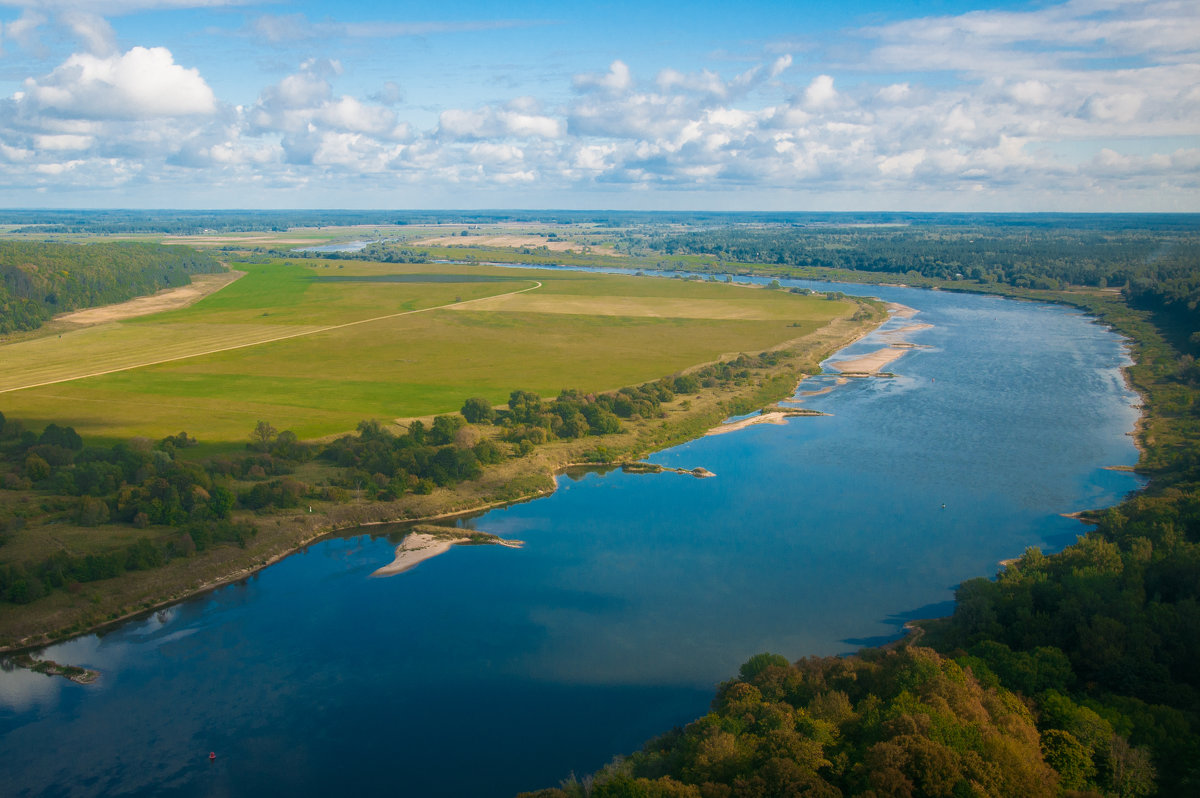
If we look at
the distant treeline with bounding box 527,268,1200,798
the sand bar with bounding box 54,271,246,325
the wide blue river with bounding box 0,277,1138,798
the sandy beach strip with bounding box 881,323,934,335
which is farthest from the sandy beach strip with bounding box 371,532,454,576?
the sand bar with bounding box 54,271,246,325

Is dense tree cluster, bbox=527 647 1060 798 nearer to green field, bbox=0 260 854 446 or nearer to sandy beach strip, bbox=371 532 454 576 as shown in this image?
sandy beach strip, bbox=371 532 454 576

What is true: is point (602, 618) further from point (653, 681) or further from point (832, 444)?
point (832, 444)

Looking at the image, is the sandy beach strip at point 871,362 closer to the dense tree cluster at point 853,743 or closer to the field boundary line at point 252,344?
the dense tree cluster at point 853,743

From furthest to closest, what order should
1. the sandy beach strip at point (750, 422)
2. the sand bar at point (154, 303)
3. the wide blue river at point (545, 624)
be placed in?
1. the sand bar at point (154, 303)
2. the sandy beach strip at point (750, 422)
3. the wide blue river at point (545, 624)

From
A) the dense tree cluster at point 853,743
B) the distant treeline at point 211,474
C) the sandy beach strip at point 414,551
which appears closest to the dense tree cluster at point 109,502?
the distant treeline at point 211,474

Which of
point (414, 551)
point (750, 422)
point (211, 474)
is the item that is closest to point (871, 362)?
point (750, 422)

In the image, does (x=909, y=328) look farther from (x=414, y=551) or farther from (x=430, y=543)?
(x=414, y=551)

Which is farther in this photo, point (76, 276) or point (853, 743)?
point (76, 276)
